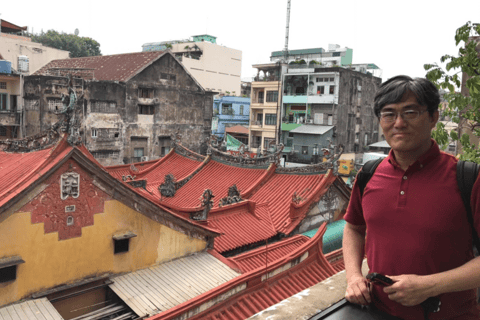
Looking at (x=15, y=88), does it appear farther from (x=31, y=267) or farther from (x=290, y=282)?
(x=290, y=282)

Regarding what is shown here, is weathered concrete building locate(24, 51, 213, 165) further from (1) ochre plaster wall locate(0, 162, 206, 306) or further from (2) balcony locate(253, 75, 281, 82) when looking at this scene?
(1) ochre plaster wall locate(0, 162, 206, 306)

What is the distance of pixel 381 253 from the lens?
9.20ft

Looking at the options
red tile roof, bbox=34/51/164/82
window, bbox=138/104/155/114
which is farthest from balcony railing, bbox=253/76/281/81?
window, bbox=138/104/155/114

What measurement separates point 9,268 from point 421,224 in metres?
6.81

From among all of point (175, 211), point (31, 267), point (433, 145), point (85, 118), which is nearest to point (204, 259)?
point (175, 211)

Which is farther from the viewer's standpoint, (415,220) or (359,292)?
(359,292)

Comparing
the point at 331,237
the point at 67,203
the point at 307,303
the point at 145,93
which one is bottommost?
the point at 331,237

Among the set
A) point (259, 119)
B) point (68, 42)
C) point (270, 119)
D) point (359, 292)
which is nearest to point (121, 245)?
point (359, 292)

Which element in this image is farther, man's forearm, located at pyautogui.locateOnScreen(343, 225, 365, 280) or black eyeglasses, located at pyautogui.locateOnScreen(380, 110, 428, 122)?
man's forearm, located at pyautogui.locateOnScreen(343, 225, 365, 280)

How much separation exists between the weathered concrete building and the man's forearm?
27020 mm

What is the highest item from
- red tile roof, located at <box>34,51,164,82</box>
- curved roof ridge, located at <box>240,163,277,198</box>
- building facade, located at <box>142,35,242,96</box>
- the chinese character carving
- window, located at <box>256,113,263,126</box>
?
building facade, located at <box>142,35,242,96</box>

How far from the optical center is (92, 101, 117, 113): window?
29672mm

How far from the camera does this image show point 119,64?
33.7 metres

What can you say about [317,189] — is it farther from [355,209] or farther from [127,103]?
[127,103]
